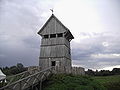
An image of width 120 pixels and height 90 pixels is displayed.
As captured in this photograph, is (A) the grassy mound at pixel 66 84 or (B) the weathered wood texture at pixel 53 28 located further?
(B) the weathered wood texture at pixel 53 28

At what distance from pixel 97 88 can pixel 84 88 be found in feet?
7.53

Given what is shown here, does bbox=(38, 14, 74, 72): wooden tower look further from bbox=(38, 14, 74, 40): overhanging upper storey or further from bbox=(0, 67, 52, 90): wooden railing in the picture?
bbox=(0, 67, 52, 90): wooden railing

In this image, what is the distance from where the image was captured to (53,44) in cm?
2670

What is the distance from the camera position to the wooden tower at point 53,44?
25.9 metres

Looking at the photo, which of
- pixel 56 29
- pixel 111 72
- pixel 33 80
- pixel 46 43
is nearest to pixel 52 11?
pixel 56 29

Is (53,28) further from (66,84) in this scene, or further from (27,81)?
(27,81)

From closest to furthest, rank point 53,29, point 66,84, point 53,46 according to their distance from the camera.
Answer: point 66,84, point 53,46, point 53,29

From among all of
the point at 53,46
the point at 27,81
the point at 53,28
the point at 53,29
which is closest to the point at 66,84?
the point at 27,81

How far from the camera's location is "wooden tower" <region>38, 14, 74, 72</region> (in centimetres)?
2591

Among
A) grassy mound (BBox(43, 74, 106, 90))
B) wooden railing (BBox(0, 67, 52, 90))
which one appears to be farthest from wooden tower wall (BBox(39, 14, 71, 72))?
grassy mound (BBox(43, 74, 106, 90))

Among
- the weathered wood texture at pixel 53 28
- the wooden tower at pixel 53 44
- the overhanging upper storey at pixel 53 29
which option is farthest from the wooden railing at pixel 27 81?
the weathered wood texture at pixel 53 28

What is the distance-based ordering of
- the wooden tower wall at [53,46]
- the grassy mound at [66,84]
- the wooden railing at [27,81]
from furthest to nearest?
1. the wooden tower wall at [53,46]
2. the grassy mound at [66,84]
3. the wooden railing at [27,81]

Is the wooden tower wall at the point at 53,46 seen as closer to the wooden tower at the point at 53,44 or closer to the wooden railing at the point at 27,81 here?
the wooden tower at the point at 53,44

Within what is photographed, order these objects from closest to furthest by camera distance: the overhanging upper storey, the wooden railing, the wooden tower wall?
the wooden railing → the wooden tower wall → the overhanging upper storey
